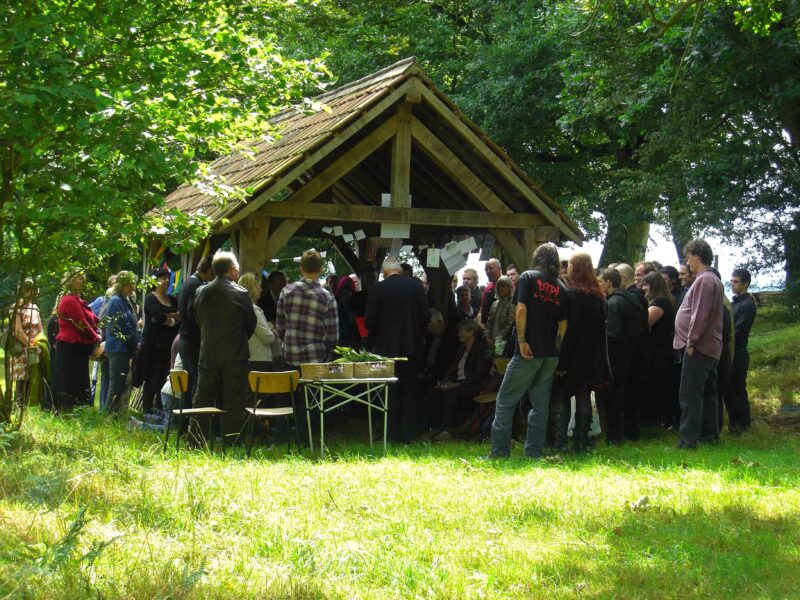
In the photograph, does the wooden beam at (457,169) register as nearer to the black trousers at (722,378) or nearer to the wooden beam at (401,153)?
the wooden beam at (401,153)

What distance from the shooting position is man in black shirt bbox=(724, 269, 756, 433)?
37.9ft

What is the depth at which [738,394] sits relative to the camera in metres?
11.6

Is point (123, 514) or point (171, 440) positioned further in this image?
point (171, 440)

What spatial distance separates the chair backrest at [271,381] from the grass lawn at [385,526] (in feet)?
2.05

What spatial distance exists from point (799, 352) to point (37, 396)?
444 inches

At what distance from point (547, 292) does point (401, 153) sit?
155 inches

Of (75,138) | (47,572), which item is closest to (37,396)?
(75,138)

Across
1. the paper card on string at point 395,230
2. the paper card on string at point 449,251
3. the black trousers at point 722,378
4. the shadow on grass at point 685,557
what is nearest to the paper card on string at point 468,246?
the paper card on string at point 449,251

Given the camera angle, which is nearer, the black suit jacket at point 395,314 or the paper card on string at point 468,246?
the black suit jacket at point 395,314

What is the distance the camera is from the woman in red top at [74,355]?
42.5 feet

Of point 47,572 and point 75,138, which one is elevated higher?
point 75,138

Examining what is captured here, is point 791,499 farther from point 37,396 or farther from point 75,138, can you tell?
point 37,396

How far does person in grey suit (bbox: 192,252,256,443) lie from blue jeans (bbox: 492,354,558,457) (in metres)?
2.46

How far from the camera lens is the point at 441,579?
551 centimetres
